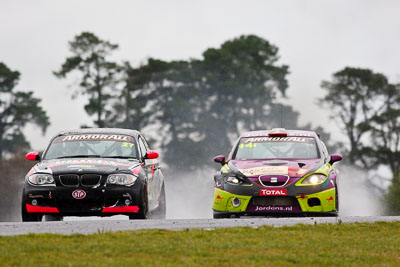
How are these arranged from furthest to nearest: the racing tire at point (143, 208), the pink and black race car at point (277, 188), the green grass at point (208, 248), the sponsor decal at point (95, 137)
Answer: the sponsor decal at point (95, 137), the pink and black race car at point (277, 188), the racing tire at point (143, 208), the green grass at point (208, 248)

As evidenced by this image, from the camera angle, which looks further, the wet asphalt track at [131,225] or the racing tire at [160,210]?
the racing tire at [160,210]

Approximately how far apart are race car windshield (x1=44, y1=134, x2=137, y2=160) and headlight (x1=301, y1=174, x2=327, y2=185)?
9.28 feet

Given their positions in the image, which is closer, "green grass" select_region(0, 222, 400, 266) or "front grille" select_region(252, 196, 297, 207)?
"green grass" select_region(0, 222, 400, 266)

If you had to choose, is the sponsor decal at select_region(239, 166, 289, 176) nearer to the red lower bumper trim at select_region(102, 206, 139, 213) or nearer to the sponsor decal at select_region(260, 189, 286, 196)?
the sponsor decal at select_region(260, 189, 286, 196)

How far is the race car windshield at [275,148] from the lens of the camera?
17594 millimetres

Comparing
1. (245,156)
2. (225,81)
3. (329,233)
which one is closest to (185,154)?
(225,81)

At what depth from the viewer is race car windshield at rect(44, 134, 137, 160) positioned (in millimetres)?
17125

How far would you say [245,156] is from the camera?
692 inches

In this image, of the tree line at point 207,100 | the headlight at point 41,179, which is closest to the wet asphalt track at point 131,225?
the headlight at point 41,179

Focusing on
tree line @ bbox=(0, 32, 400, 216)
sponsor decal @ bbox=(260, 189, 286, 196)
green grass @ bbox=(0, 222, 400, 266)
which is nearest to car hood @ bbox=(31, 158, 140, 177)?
sponsor decal @ bbox=(260, 189, 286, 196)

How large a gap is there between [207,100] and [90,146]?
6828 cm

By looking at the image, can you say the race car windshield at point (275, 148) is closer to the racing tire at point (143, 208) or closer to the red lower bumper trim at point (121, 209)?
the racing tire at point (143, 208)

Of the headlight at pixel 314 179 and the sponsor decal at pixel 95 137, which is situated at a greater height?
the sponsor decal at pixel 95 137

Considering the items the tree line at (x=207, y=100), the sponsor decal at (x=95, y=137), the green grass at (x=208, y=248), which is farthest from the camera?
the tree line at (x=207, y=100)
